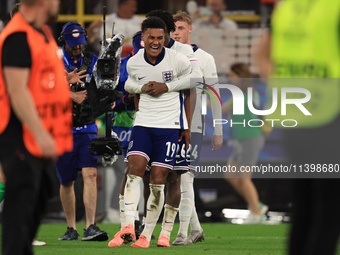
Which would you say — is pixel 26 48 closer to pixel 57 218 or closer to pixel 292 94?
pixel 292 94

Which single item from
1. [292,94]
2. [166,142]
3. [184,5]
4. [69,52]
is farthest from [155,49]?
[184,5]

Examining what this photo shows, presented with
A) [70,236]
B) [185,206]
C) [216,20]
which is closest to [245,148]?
[216,20]

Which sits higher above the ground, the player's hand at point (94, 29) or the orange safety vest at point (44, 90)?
the player's hand at point (94, 29)

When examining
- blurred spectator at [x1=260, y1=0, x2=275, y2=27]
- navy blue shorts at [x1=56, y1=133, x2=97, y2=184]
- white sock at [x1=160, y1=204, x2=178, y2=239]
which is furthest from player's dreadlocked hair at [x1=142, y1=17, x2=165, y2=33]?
blurred spectator at [x1=260, y1=0, x2=275, y2=27]

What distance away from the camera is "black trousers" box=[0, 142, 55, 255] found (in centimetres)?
282

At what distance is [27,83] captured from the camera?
2.89m

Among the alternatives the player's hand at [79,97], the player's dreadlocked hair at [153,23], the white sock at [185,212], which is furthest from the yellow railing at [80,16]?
the white sock at [185,212]

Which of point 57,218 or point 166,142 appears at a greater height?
point 166,142

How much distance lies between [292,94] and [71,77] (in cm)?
312

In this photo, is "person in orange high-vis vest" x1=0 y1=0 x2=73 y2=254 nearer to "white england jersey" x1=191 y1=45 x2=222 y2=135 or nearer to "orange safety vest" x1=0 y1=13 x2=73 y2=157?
"orange safety vest" x1=0 y1=13 x2=73 y2=157

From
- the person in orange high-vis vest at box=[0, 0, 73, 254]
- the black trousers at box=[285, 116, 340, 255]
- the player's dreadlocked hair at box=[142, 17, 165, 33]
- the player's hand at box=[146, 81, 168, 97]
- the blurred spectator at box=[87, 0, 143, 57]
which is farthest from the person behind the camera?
the blurred spectator at box=[87, 0, 143, 57]

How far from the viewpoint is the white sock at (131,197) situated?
16.5 ft

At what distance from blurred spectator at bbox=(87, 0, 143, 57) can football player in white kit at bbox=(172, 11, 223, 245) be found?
291 cm

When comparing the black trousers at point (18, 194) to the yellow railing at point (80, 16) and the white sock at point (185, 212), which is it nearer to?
the white sock at point (185, 212)
